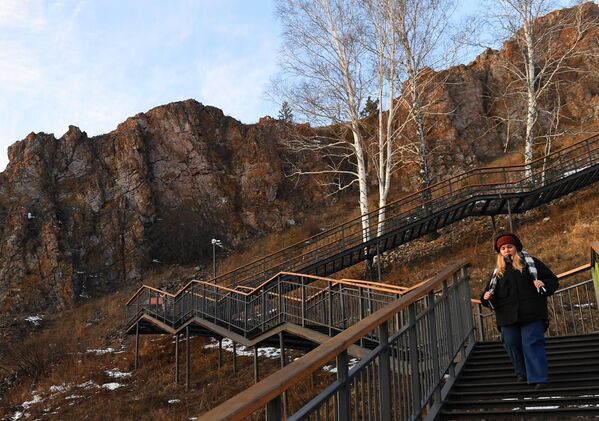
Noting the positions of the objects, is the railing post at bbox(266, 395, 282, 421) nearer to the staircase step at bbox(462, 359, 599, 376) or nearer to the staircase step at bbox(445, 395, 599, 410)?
the staircase step at bbox(445, 395, 599, 410)

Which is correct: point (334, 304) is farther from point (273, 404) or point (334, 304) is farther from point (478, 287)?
point (273, 404)

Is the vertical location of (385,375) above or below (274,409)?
below

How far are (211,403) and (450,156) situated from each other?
30.0 metres

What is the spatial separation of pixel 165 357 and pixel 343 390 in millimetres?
20399

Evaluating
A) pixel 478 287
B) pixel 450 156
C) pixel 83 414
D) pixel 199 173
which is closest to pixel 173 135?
pixel 199 173

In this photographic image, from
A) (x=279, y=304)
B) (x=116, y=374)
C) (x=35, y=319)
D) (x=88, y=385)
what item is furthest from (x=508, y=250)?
(x=35, y=319)

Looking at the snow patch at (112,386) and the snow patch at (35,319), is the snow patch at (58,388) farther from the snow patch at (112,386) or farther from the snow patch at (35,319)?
the snow patch at (35,319)

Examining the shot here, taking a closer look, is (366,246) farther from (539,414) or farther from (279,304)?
(539,414)

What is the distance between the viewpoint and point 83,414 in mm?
15469

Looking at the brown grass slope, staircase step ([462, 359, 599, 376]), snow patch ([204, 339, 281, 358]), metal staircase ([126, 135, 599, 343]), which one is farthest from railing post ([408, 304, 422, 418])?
snow patch ([204, 339, 281, 358])

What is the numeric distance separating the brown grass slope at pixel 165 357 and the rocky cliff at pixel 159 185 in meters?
7.61

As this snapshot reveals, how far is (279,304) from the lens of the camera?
39.0 ft

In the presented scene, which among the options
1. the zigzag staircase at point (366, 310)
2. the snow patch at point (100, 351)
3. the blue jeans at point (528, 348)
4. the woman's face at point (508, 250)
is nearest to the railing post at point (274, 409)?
the zigzag staircase at point (366, 310)

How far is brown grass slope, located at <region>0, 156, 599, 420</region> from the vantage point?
1475cm
